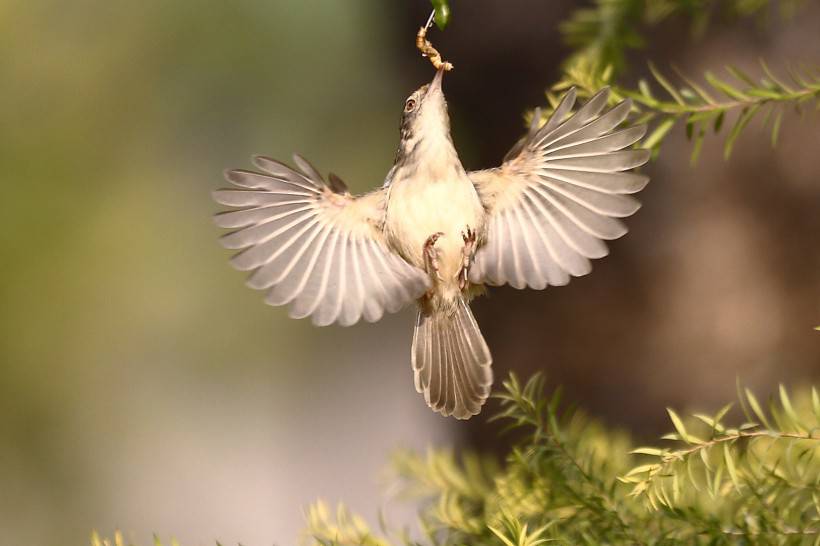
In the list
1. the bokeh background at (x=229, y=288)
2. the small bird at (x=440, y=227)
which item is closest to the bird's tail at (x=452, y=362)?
the small bird at (x=440, y=227)

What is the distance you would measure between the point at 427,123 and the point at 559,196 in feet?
0.30

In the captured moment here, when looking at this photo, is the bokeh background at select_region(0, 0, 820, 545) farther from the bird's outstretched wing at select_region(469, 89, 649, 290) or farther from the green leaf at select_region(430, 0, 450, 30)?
the green leaf at select_region(430, 0, 450, 30)

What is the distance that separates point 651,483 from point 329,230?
251 mm

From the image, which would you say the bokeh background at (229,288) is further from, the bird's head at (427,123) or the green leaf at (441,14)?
the green leaf at (441,14)

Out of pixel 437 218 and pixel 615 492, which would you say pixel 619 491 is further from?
pixel 437 218

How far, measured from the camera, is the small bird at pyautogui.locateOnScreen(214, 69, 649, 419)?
1.54 feet

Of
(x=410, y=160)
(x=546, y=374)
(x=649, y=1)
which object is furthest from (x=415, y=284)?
(x=546, y=374)

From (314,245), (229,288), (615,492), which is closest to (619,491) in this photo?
(615,492)

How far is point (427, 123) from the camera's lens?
495 millimetres

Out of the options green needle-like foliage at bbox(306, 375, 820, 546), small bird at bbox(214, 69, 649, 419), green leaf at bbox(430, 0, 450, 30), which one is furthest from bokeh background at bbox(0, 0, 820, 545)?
green leaf at bbox(430, 0, 450, 30)

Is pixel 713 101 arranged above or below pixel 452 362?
above

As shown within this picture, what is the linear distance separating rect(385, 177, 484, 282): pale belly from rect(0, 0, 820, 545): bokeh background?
687 mm

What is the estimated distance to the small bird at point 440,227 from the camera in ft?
1.54

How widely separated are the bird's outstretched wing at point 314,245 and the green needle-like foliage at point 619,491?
0.10m
